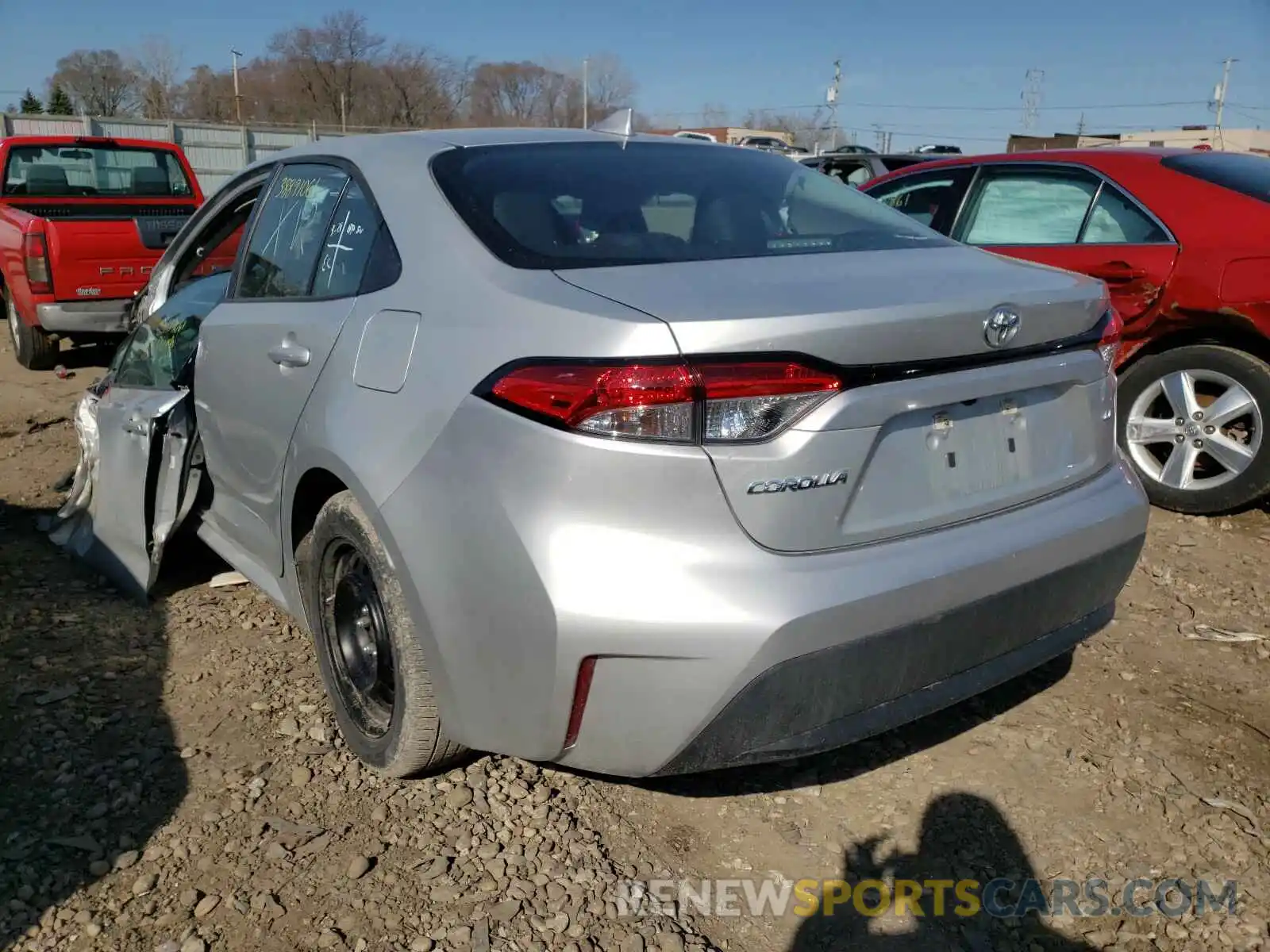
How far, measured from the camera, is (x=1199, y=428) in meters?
4.59

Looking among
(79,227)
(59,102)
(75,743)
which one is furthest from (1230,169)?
(59,102)

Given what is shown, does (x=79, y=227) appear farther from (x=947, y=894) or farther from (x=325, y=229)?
(x=947, y=894)

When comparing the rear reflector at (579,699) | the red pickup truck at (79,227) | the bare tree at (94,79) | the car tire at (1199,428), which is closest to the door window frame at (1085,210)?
the car tire at (1199,428)

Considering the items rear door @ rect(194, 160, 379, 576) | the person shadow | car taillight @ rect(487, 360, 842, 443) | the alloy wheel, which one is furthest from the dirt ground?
the alloy wheel

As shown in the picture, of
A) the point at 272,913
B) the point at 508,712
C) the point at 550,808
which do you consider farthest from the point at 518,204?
the point at 272,913

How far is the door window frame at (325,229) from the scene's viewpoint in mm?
2590

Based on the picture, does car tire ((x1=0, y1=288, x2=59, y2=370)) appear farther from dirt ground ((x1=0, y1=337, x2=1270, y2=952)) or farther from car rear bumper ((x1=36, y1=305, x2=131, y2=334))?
dirt ground ((x1=0, y1=337, x2=1270, y2=952))

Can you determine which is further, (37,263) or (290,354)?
(37,263)

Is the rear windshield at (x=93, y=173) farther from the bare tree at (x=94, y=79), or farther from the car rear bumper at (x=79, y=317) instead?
the bare tree at (x=94, y=79)

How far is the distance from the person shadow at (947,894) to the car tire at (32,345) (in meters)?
7.76

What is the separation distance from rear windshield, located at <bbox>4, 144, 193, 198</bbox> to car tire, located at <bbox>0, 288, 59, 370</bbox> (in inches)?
40.8

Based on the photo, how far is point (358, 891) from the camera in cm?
227

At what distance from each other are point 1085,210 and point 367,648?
13.6 feet

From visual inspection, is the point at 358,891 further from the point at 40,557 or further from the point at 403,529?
the point at 40,557
